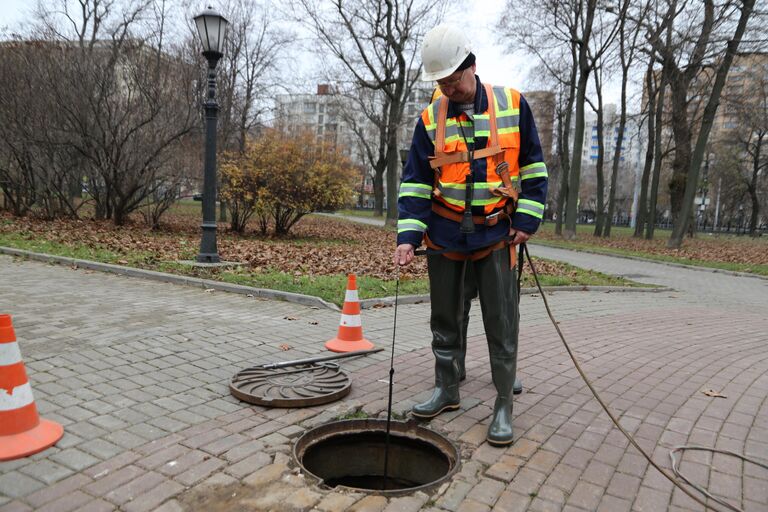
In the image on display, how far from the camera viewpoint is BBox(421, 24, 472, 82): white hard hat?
118 inches

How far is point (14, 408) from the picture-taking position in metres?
2.93

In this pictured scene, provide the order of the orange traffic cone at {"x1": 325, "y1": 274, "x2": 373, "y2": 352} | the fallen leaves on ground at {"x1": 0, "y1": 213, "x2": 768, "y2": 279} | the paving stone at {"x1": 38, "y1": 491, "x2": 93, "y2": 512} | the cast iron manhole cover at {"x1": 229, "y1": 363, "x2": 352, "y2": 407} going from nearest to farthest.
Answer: the paving stone at {"x1": 38, "y1": 491, "x2": 93, "y2": 512}
the cast iron manhole cover at {"x1": 229, "y1": 363, "x2": 352, "y2": 407}
the orange traffic cone at {"x1": 325, "y1": 274, "x2": 373, "y2": 352}
the fallen leaves on ground at {"x1": 0, "y1": 213, "x2": 768, "y2": 279}

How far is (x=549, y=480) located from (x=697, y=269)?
52.3 ft

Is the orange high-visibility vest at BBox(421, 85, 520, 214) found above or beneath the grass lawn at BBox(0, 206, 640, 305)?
above

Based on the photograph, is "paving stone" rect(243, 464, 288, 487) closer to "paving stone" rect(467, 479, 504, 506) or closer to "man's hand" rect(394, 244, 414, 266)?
"paving stone" rect(467, 479, 504, 506)

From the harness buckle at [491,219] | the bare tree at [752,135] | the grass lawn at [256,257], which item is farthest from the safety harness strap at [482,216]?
the bare tree at [752,135]

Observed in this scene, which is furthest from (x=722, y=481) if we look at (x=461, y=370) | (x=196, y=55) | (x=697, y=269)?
(x=196, y=55)

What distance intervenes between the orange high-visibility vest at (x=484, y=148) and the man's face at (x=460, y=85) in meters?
0.09

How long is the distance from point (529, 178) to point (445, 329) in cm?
109

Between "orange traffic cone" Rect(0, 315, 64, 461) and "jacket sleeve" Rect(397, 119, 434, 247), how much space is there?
7.14 feet

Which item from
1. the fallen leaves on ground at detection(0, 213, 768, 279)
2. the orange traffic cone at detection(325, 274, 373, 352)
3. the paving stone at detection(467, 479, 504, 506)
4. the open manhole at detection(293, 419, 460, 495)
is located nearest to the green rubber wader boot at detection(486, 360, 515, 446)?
the open manhole at detection(293, 419, 460, 495)

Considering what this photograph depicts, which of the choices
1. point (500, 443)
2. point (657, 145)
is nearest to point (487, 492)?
point (500, 443)

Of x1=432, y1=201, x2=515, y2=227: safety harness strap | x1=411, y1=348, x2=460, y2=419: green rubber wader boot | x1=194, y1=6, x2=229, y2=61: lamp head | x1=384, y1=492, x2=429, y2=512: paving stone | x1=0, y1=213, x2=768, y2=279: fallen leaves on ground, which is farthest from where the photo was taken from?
x1=0, y1=213, x2=768, y2=279: fallen leaves on ground

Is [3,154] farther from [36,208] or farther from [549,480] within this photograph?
[549,480]
